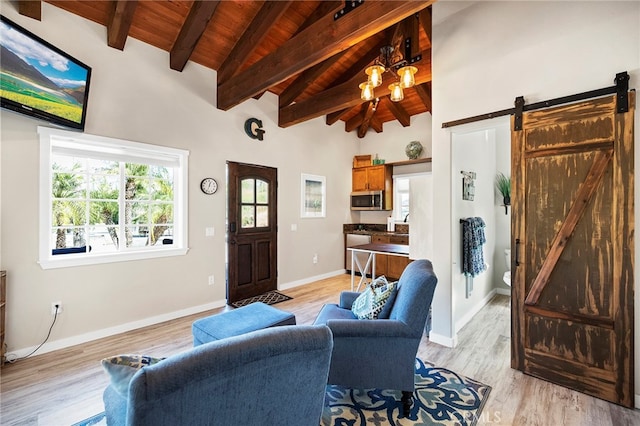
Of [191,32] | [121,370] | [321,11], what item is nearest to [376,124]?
[321,11]

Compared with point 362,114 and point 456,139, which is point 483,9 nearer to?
point 456,139

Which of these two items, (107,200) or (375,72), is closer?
(375,72)

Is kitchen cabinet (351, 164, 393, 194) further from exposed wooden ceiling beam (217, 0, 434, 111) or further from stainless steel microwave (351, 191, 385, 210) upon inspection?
exposed wooden ceiling beam (217, 0, 434, 111)

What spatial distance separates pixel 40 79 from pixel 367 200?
17.1ft

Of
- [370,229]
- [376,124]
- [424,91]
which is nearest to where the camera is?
[424,91]

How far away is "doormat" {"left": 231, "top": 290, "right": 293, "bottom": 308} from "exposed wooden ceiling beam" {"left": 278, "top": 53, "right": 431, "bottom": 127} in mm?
2903

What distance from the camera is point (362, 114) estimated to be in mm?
5895

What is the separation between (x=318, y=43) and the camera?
2697 mm

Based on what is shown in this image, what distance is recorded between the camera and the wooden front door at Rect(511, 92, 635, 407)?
1.93 meters

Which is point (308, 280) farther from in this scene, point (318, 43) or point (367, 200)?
point (318, 43)

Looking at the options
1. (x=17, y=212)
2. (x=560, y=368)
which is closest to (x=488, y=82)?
(x=560, y=368)

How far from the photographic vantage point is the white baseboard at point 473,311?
3.14 m

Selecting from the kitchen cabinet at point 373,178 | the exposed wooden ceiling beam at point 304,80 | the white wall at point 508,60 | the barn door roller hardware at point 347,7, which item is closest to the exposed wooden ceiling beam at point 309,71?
the exposed wooden ceiling beam at point 304,80

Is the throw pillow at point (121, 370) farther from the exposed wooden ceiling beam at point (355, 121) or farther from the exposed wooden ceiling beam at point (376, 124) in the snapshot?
the exposed wooden ceiling beam at point (376, 124)
